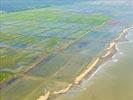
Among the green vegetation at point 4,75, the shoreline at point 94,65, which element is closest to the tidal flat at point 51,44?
the green vegetation at point 4,75

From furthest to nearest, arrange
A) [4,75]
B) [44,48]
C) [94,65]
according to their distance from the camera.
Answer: [44,48] < [94,65] < [4,75]

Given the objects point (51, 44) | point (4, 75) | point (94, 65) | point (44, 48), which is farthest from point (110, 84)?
point (51, 44)

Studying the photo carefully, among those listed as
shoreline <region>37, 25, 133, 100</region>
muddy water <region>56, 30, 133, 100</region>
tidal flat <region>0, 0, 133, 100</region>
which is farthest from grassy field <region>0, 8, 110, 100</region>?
muddy water <region>56, 30, 133, 100</region>

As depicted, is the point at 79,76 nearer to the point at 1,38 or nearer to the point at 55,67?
the point at 55,67

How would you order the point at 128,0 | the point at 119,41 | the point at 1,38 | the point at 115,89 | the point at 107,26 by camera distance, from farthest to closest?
the point at 128,0
the point at 107,26
the point at 1,38
the point at 119,41
the point at 115,89

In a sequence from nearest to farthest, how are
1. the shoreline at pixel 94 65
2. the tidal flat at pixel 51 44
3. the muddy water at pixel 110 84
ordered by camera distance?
the muddy water at pixel 110 84, the shoreline at pixel 94 65, the tidal flat at pixel 51 44

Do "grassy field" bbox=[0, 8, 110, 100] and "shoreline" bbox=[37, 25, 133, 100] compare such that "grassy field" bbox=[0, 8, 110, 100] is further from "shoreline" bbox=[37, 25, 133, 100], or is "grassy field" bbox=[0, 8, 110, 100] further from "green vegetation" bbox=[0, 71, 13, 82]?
"shoreline" bbox=[37, 25, 133, 100]

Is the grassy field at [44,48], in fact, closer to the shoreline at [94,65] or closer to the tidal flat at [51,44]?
the tidal flat at [51,44]

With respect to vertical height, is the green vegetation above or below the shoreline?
above

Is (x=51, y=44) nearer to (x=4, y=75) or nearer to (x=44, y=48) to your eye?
(x=44, y=48)

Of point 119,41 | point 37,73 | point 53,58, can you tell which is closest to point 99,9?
point 119,41

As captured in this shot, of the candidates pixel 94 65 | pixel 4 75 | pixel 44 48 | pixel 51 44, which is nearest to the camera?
pixel 4 75
